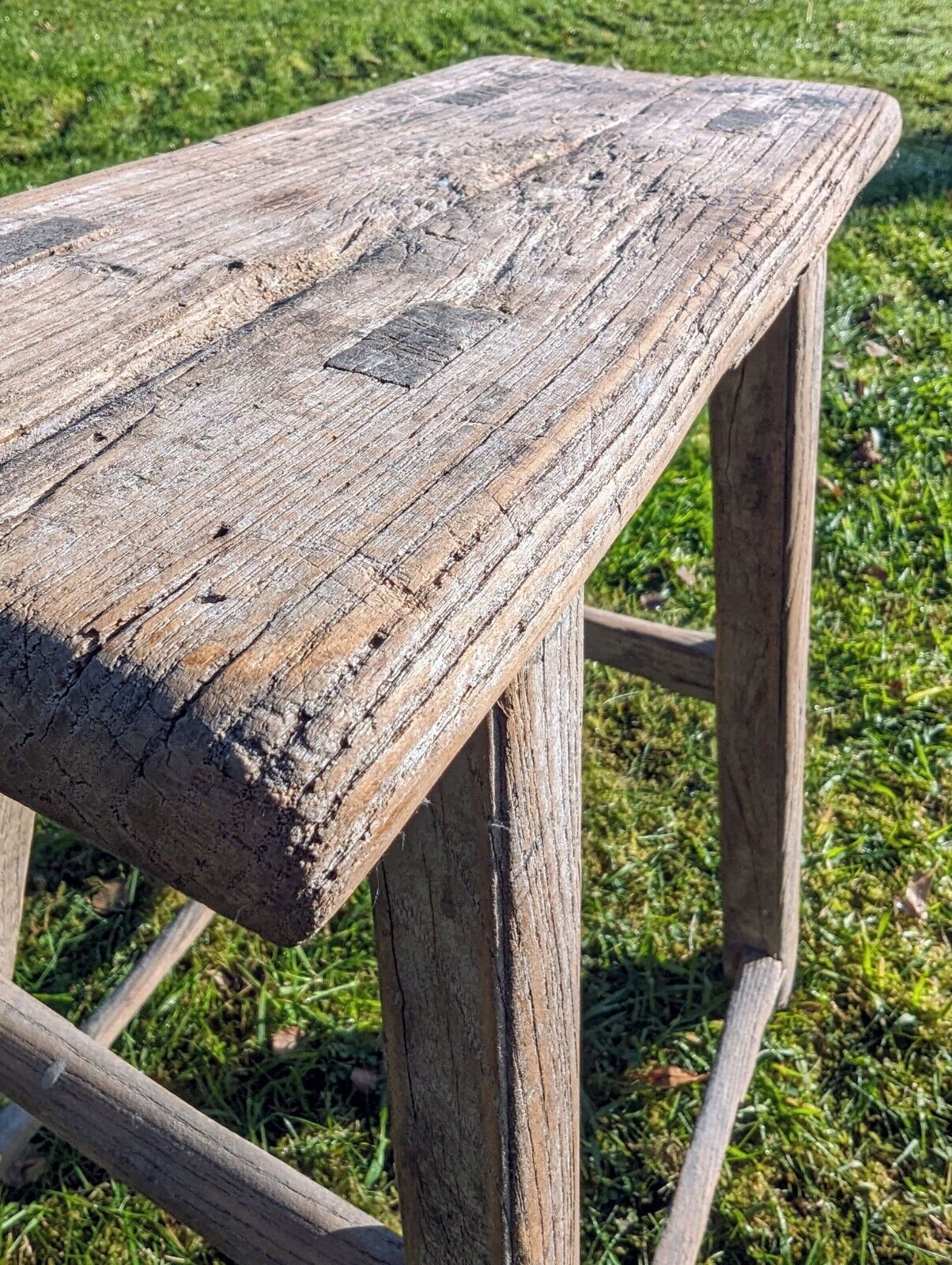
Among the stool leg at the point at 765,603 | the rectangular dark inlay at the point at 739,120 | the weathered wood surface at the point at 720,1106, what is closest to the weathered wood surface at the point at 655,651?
the stool leg at the point at 765,603

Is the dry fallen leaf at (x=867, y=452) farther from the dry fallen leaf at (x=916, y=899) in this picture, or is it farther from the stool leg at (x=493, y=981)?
the stool leg at (x=493, y=981)

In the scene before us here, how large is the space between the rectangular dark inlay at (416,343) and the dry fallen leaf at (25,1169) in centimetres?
154

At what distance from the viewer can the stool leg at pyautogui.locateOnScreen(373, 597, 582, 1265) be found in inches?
30.3

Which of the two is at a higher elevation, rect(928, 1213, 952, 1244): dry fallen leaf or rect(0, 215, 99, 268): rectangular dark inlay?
rect(0, 215, 99, 268): rectangular dark inlay

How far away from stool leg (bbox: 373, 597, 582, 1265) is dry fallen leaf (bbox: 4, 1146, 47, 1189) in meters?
1.13

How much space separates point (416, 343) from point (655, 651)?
1.10 meters

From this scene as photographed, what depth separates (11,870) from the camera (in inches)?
63.3

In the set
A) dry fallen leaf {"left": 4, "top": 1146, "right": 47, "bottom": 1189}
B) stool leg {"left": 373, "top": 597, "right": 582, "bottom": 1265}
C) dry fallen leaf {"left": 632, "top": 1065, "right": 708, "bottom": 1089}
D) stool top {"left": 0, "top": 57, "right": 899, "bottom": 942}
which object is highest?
stool top {"left": 0, "top": 57, "right": 899, "bottom": 942}

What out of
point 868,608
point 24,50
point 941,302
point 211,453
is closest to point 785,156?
point 211,453

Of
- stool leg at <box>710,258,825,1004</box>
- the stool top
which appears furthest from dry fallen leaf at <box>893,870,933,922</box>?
the stool top

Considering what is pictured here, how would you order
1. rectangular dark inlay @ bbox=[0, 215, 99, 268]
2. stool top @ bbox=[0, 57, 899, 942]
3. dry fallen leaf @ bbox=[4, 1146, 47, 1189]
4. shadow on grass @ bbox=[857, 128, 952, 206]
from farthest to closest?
shadow on grass @ bbox=[857, 128, 952, 206]
dry fallen leaf @ bbox=[4, 1146, 47, 1189]
rectangular dark inlay @ bbox=[0, 215, 99, 268]
stool top @ bbox=[0, 57, 899, 942]

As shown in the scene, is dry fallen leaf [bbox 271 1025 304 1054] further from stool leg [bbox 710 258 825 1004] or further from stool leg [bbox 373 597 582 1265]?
stool leg [bbox 373 597 582 1265]

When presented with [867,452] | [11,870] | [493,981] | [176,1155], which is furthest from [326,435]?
[867,452]

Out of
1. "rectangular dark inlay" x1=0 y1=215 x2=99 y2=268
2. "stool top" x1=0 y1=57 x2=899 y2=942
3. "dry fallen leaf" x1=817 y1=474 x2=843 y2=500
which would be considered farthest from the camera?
"dry fallen leaf" x1=817 y1=474 x2=843 y2=500
